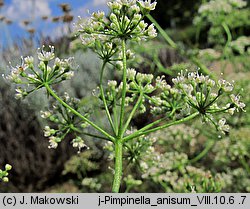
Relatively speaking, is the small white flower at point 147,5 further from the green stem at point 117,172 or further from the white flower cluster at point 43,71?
the green stem at point 117,172

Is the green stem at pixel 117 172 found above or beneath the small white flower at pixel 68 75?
beneath

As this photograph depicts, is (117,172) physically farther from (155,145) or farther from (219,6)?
(155,145)

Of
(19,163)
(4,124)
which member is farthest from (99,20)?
(4,124)

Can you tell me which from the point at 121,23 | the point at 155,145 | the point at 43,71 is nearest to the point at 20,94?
the point at 43,71

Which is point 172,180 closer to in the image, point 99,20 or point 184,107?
point 184,107

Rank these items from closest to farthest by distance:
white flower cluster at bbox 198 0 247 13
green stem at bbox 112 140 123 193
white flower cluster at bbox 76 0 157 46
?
1. green stem at bbox 112 140 123 193
2. white flower cluster at bbox 76 0 157 46
3. white flower cluster at bbox 198 0 247 13

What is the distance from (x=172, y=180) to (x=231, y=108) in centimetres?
141

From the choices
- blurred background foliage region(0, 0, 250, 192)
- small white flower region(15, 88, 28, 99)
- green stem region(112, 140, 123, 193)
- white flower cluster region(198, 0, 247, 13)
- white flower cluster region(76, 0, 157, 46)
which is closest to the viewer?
green stem region(112, 140, 123, 193)

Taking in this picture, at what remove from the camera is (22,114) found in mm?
5195

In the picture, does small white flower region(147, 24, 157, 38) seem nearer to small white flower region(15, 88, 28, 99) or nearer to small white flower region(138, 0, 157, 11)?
Result: small white flower region(138, 0, 157, 11)

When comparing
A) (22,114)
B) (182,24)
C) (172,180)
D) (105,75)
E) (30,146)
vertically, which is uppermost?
(182,24)

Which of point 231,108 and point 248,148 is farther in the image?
point 248,148

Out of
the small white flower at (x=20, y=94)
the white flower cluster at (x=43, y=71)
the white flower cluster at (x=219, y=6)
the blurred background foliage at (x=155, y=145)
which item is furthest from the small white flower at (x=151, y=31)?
the white flower cluster at (x=219, y=6)

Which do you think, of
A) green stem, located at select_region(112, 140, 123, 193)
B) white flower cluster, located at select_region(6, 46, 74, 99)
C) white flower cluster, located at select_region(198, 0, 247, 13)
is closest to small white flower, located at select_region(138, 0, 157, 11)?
white flower cluster, located at select_region(6, 46, 74, 99)
